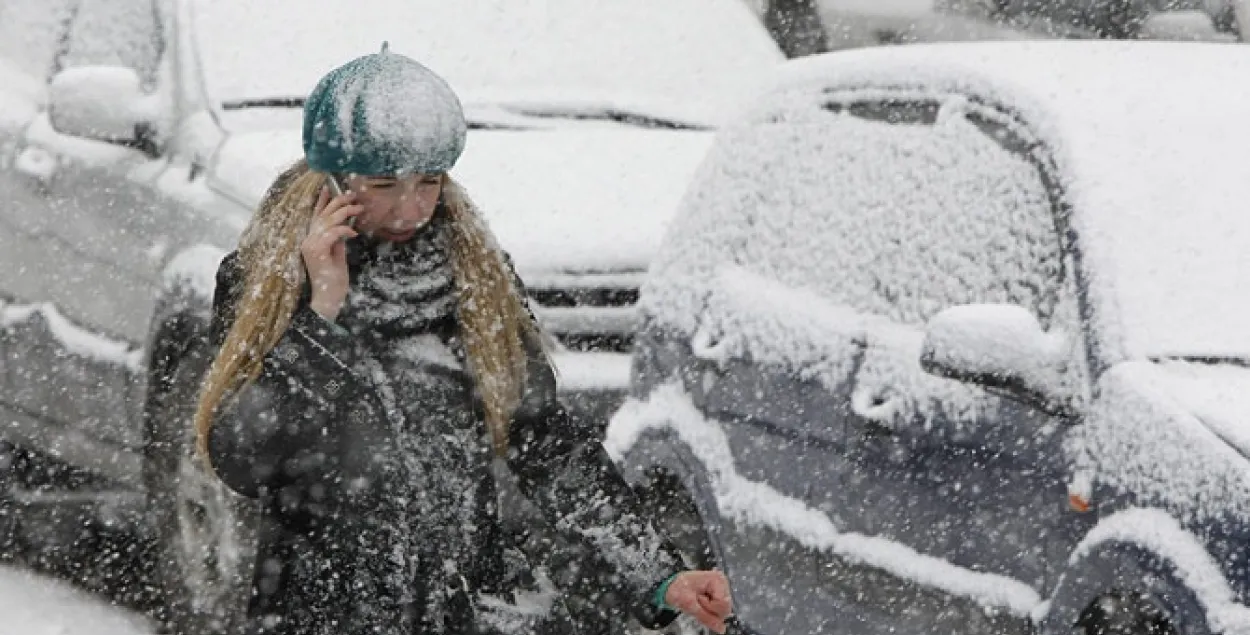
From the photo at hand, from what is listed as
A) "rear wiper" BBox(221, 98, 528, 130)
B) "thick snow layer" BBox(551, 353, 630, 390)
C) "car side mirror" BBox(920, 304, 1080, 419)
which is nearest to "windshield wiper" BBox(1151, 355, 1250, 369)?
"car side mirror" BBox(920, 304, 1080, 419)

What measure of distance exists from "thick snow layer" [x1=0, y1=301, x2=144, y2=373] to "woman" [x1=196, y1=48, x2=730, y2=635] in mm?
3321

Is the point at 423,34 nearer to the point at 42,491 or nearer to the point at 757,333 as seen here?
the point at 42,491

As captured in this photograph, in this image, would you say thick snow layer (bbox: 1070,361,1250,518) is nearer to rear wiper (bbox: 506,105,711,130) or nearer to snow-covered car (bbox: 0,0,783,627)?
snow-covered car (bbox: 0,0,783,627)

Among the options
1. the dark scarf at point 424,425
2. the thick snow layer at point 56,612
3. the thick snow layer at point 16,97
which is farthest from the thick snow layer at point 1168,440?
the thick snow layer at point 16,97

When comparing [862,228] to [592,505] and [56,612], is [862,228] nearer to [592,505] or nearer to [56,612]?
[592,505]

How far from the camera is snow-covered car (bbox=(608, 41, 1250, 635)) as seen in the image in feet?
13.8

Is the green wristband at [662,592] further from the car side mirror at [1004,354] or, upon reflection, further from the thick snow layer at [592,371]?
the thick snow layer at [592,371]

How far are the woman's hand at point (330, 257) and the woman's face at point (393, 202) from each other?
0.9 inches

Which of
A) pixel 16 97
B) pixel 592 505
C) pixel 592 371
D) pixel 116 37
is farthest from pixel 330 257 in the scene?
pixel 16 97

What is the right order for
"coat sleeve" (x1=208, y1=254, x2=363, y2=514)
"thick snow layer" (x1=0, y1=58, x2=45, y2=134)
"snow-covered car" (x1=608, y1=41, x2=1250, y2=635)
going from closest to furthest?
"coat sleeve" (x1=208, y1=254, x2=363, y2=514) → "snow-covered car" (x1=608, y1=41, x2=1250, y2=635) → "thick snow layer" (x1=0, y1=58, x2=45, y2=134)

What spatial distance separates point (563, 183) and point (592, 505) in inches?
132

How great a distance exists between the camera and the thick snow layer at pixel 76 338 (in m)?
6.68

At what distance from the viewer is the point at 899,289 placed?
5.00m

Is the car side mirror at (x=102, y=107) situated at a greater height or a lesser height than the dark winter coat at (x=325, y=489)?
lesser
